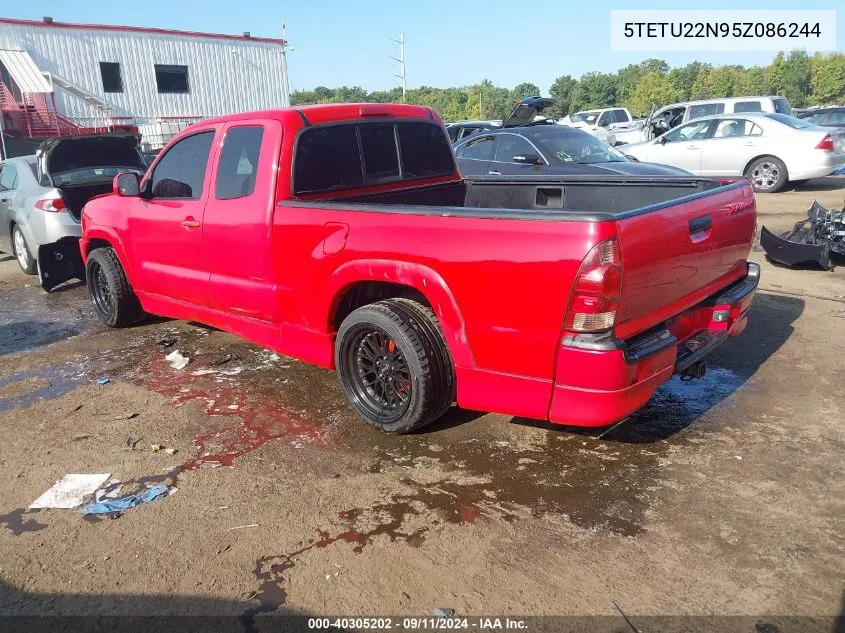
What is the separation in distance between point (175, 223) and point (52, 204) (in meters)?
3.82

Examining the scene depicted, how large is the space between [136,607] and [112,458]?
1.42 m

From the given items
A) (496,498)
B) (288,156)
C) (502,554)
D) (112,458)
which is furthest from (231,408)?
(502,554)

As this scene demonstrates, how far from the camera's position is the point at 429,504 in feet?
10.6

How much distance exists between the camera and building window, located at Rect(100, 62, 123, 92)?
95.5ft

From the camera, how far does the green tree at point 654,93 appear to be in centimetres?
6750

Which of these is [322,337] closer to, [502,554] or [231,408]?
[231,408]

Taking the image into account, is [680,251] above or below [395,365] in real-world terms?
above

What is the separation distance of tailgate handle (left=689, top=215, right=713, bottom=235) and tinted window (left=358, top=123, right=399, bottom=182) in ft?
7.15

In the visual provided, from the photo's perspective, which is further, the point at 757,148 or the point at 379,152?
the point at 757,148

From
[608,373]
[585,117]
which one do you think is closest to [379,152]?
[608,373]

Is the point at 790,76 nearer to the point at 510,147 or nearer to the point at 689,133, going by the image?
the point at 689,133

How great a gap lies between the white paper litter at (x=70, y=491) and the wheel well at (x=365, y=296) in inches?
60.3

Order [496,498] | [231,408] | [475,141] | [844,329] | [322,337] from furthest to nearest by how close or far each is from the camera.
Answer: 1. [475,141]
2. [844,329]
3. [231,408]
4. [322,337]
5. [496,498]

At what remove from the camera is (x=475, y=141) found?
10.8 m
